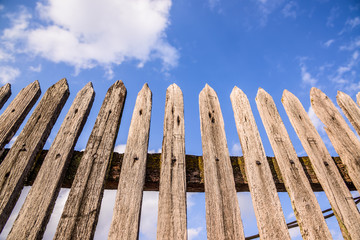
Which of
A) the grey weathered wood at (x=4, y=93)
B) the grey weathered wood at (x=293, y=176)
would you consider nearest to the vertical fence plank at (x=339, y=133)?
the grey weathered wood at (x=293, y=176)

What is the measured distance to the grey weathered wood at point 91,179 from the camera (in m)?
1.17

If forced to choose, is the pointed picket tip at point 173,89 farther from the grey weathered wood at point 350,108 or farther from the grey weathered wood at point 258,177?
the grey weathered wood at point 350,108

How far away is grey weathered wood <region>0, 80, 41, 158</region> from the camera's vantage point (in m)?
1.65

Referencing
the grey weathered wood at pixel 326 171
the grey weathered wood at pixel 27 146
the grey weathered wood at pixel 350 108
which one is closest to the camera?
the grey weathered wood at pixel 27 146

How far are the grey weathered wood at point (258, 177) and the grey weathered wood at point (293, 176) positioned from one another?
0.14 metres

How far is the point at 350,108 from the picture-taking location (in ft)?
7.62

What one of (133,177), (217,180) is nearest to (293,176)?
(217,180)

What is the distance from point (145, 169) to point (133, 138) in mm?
274

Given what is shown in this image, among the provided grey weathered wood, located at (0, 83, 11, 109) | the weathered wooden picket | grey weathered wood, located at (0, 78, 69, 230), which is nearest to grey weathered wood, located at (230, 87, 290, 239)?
the weathered wooden picket

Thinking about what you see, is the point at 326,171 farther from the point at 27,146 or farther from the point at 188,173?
the point at 27,146

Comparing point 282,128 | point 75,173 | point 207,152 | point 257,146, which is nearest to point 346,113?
point 282,128

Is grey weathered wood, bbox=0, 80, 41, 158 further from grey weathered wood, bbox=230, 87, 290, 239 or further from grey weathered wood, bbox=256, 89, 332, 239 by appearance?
grey weathered wood, bbox=256, 89, 332, 239

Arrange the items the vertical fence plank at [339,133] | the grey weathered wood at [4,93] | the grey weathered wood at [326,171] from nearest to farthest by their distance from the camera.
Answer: the grey weathered wood at [326,171], the vertical fence plank at [339,133], the grey weathered wood at [4,93]

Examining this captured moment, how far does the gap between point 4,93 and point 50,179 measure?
1206 mm
